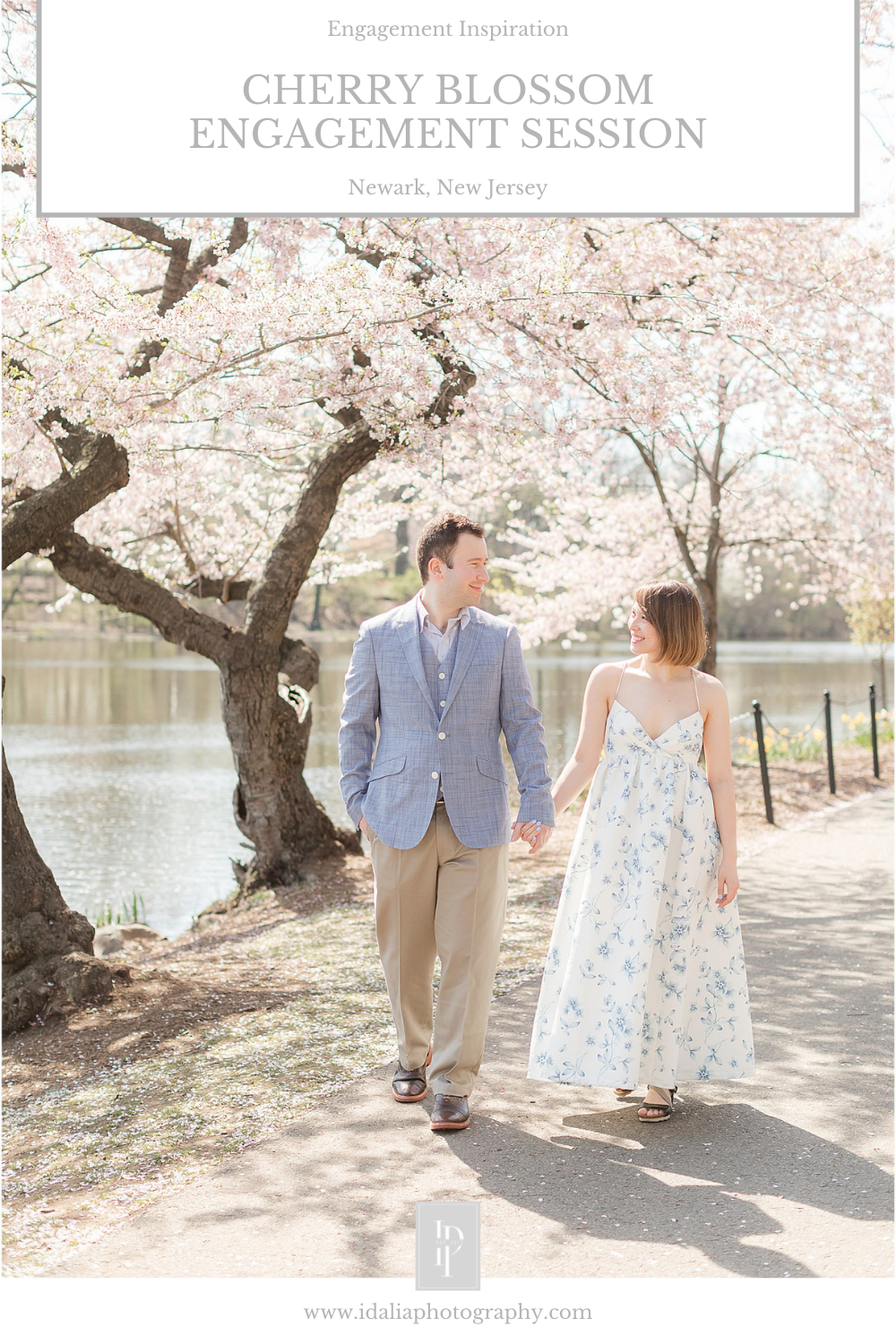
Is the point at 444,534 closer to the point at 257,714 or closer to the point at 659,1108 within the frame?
the point at 659,1108

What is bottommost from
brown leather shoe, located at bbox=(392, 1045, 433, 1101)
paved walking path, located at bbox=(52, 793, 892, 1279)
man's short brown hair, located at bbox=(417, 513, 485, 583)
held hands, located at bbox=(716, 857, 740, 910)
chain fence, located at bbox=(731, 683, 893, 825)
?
paved walking path, located at bbox=(52, 793, 892, 1279)

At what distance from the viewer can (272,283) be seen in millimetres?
5871

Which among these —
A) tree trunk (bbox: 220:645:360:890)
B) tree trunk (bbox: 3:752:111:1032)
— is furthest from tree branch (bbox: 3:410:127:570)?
tree trunk (bbox: 220:645:360:890)

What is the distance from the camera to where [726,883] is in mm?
3631

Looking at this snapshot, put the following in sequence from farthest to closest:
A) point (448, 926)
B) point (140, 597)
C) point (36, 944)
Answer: point (140, 597)
point (36, 944)
point (448, 926)

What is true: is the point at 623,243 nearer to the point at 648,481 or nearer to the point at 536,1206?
the point at 536,1206

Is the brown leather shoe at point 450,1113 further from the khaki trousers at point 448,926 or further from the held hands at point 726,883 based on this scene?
the held hands at point 726,883

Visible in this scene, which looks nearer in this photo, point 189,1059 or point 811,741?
point 189,1059

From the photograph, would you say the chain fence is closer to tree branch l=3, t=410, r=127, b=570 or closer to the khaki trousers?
tree branch l=3, t=410, r=127, b=570

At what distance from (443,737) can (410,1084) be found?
117cm

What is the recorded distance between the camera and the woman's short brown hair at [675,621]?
360 cm

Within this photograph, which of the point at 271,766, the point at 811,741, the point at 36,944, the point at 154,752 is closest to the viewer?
the point at 36,944

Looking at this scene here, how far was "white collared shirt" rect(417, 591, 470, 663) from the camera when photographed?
3.73m

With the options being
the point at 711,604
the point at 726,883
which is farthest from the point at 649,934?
the point at 711,604
